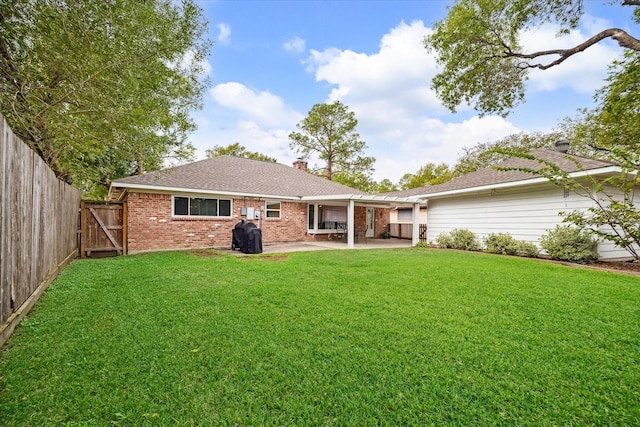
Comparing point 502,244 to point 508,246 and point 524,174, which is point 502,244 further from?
point 524,174

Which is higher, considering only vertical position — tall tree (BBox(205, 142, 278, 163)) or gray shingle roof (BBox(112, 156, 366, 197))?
tall tree (BBox(205, 142, 278, 163))

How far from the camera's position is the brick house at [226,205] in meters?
10.3

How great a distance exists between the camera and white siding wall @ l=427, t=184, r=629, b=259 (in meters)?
8.81

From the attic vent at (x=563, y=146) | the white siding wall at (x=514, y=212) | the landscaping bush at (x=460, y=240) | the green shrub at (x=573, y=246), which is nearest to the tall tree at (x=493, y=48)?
the attic vent at (x=563, y=146)

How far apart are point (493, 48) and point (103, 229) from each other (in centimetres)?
1542

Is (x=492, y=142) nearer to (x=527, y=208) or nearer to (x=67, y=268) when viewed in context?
(x=527, y=208)

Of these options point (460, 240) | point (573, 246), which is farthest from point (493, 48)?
point (573, 246)

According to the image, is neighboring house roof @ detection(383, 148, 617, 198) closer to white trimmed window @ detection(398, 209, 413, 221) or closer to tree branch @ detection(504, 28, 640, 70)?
tree branch @ detection(504, 28, 640, 70)

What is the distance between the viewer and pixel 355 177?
28406mm

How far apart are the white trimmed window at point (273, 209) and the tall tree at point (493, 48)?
8685 mm

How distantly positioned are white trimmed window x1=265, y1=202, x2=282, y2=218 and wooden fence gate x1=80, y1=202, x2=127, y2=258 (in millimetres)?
5731

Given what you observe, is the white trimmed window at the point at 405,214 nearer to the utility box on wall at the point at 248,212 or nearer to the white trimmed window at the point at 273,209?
the white trimmed window at the point at 273,209

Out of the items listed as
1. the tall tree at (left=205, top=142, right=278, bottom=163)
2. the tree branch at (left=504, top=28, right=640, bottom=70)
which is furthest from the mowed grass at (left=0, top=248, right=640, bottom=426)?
the tall tree at (left=205, top=142, right=278, bottom=163)

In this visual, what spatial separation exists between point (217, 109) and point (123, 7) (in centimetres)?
1115
